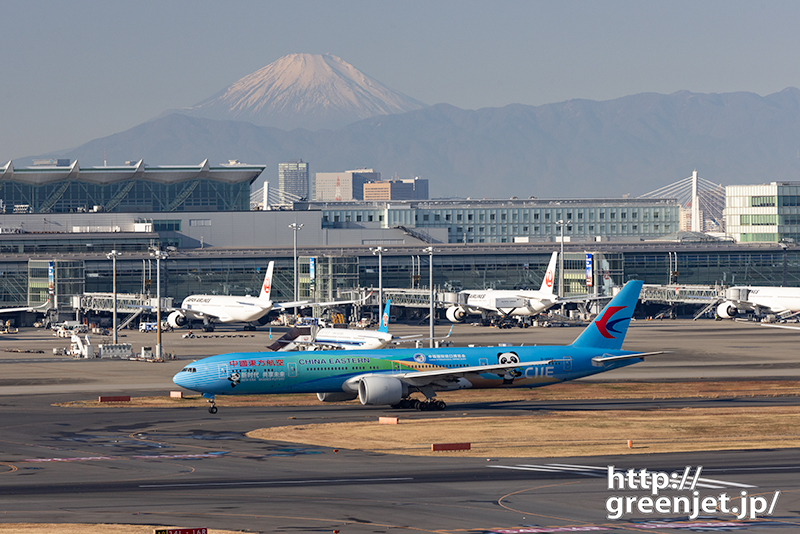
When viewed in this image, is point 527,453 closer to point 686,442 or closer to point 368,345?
point 686,442

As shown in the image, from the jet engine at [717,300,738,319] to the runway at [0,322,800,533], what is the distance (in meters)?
104

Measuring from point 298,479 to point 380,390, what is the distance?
21.9 metres

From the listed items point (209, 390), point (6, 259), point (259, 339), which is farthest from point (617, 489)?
point (6, 259)

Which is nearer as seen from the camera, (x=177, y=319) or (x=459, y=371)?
(x=459, y=371)

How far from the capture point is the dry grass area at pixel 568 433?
50.5 metres

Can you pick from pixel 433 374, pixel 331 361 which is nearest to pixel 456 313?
pixel 433 374

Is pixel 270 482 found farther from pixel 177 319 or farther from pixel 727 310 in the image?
pixel 727 310

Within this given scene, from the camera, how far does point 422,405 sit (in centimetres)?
6600

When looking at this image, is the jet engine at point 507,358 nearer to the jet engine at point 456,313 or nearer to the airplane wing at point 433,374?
the airplane wing at point 433,374

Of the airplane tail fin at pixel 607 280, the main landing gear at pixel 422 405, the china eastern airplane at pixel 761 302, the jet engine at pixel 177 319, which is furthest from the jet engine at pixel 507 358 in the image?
the airplane tail fin at pixel 607 280

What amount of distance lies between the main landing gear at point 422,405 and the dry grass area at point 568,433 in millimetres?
4044

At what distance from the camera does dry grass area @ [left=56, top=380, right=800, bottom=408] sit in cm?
7125

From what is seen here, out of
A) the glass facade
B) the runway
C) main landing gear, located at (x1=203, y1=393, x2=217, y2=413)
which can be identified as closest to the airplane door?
main landing gear, located at (x1=203, y1=393, x2=217, y2=413)

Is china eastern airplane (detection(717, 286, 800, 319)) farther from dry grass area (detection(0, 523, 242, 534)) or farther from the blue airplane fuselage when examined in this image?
dry grass area (detection(0, 523, 242, 534))
